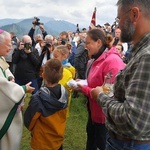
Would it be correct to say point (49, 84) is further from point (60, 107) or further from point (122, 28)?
point (122, 28)

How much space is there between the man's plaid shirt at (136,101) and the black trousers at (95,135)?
152 cm

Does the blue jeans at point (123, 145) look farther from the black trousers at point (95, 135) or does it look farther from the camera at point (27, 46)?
the camera at point (27, 46)

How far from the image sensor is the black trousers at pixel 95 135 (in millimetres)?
2941

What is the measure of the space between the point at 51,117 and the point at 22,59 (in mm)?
2849

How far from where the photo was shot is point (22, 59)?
17.4 feet

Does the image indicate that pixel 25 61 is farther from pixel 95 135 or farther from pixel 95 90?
pixel 95 90

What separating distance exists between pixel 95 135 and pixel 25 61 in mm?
2869

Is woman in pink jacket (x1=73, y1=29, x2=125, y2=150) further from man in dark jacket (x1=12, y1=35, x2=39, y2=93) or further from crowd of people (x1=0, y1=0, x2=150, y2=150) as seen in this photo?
man in dark jacket (x1=12, y1=35, x2=39, y2=93)

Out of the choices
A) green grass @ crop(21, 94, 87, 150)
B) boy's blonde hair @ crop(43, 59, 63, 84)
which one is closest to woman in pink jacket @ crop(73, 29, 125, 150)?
boy's blonde hair @ crop(43, 59, 63, 84)

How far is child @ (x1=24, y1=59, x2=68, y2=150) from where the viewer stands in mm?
2660

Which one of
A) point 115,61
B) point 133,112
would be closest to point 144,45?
point 133,112

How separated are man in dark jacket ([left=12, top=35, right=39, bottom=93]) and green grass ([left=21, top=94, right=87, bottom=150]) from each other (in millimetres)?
1266

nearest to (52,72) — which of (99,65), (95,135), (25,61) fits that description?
(99,65)

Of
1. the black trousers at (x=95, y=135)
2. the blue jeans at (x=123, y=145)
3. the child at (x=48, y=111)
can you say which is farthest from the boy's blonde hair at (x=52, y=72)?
the blue jeans at (x=123, y=145)
